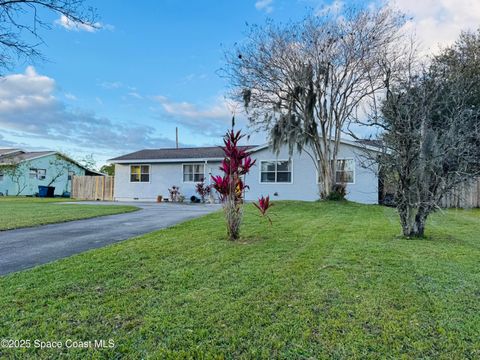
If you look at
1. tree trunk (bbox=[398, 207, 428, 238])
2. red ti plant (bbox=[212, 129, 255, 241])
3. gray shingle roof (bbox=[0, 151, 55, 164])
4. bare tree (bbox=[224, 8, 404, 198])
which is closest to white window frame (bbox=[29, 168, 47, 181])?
gray shingle roof (bbox=[0, 151, 55, 164])

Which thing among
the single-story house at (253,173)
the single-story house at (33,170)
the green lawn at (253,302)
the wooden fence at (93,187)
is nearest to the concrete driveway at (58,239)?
the green lawn at (253,302)

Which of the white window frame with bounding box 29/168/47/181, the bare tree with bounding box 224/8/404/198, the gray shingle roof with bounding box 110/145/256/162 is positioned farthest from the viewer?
the white window frame with bounding box 29/168/47/181

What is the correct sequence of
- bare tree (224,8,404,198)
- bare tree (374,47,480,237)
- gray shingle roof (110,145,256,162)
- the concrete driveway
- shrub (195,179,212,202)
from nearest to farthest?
the concrete driveway < bare tree (374,47,480,237) < bare tree (224,8,404,198) < shrub (195,179,212,202) < gray shingle roof (110,145,256,162)

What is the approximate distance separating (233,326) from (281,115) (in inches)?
585

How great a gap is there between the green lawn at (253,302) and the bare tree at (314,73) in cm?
1127

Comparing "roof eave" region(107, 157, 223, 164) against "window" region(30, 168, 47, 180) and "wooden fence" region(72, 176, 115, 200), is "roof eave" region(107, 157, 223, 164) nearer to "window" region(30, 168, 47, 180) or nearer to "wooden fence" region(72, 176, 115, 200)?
"wooden fence" region(72, 176, 115, 200)

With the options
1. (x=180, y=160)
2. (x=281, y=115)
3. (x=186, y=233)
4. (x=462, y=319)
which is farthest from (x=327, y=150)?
(x=462, y=319)

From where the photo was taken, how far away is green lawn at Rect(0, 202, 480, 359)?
2.55 metres

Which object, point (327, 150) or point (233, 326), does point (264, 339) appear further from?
point (327, 150)

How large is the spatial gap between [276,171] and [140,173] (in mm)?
9584

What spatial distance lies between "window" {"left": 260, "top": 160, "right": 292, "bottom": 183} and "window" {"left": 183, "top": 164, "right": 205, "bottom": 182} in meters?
4.04

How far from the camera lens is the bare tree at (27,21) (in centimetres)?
726

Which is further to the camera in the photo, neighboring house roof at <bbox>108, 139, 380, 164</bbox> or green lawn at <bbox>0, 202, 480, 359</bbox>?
neighboring house roof at <bbox>108, 139, 380, 164</bbox>

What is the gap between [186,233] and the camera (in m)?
7.51
